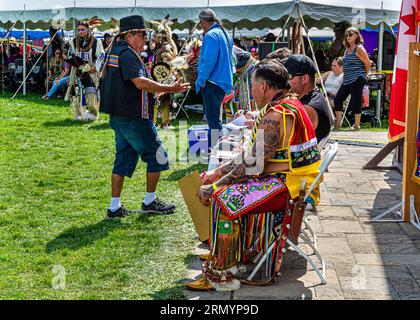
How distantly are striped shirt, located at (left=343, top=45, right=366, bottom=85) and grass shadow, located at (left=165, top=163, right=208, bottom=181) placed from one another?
14.7ft

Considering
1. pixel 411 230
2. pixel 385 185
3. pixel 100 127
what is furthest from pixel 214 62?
pixel 100 127

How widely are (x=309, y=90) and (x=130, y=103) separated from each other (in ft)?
5.45

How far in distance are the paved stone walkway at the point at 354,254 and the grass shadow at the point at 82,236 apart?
90 cm

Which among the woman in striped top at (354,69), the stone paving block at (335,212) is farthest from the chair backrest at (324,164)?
the woman in striped top at (354,69)

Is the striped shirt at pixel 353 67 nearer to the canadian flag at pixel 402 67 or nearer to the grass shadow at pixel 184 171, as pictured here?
the grass shadow at pixel 184 171

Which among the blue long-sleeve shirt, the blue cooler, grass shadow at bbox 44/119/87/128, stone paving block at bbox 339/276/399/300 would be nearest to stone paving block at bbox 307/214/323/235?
stone paving block at bbox 339/276/399/300

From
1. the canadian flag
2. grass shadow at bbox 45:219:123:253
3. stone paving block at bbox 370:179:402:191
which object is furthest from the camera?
stone paving block at bbox 370:179:402:191

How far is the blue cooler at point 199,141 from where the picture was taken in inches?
346

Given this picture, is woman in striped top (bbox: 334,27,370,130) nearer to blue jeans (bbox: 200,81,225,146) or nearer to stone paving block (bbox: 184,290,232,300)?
blue jeans (bbox: 200,81,225,146)

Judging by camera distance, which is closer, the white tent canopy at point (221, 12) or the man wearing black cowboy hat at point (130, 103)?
the man wearing black cowboy hat at point (130, 103)

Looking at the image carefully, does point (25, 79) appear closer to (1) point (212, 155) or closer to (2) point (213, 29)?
(2) point (213, 29)

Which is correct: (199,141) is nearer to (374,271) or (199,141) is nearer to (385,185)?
(385,185)

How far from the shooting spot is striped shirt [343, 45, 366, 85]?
1197 cm
